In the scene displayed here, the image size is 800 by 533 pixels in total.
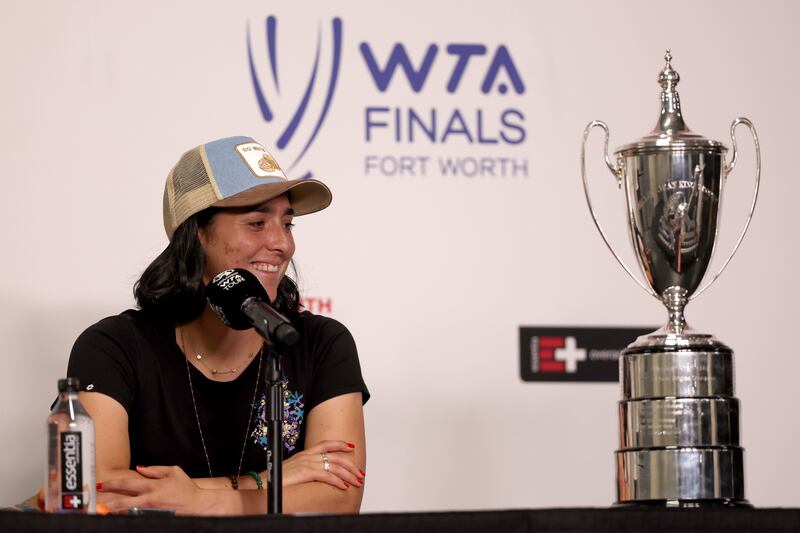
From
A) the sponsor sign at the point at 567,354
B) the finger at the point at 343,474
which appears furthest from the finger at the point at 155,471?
the sponsor sign at the point at 567,354

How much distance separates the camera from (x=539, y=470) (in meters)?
3.02

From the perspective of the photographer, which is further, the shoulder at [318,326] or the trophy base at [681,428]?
the shoulder at [318,326]

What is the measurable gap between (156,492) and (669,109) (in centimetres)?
103

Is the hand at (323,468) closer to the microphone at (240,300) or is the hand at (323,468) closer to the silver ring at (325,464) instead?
the silver ring at (325,464)

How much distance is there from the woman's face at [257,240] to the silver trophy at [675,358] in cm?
67

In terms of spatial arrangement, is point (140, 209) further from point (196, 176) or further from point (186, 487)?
point (186, 487)

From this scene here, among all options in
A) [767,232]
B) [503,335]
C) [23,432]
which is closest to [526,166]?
[503,335]

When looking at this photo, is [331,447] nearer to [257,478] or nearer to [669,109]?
[257,478]

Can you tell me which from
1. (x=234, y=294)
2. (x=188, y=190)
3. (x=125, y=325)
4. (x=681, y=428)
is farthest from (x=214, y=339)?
(x=681, y=428)

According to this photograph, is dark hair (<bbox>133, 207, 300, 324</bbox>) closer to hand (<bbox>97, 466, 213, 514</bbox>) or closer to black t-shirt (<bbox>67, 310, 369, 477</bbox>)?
black t-shirt (<bbox>67, 310, 369, 477</bbox>)

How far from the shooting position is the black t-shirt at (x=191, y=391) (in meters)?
2.28

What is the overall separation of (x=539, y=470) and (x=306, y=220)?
2.74ft

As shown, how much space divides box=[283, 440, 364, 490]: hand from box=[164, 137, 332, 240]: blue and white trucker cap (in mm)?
477

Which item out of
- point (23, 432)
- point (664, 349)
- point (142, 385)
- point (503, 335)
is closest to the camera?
point (664, 349)
